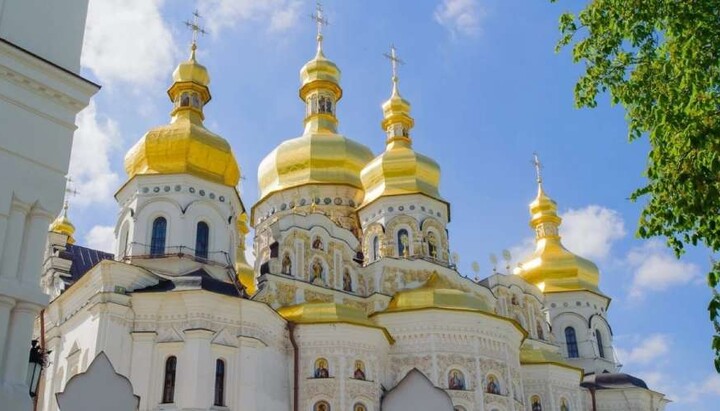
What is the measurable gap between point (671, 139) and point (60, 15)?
25.2 feet

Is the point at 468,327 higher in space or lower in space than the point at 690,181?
higher

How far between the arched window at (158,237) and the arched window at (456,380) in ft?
31.9

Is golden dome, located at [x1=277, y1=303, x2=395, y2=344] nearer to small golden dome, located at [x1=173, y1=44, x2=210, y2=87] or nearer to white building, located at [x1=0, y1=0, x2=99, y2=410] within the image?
small golden dome, located at [x1=173, y1=44, x2=210, y2=87]

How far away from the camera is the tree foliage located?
896cm

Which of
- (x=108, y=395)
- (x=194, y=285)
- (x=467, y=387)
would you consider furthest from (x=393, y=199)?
(x=108, y=395)

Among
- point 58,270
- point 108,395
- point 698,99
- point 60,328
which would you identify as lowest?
point 108,395

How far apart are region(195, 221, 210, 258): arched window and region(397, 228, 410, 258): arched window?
7.70 meters

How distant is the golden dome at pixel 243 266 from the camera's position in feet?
111

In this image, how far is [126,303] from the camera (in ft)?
67.8

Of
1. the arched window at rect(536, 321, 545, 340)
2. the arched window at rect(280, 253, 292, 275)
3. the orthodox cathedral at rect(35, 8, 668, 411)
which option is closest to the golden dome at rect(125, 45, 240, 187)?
the orthodox cathedral at rect(35, 8, 668, 411)

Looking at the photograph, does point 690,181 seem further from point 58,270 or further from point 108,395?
point 58,270

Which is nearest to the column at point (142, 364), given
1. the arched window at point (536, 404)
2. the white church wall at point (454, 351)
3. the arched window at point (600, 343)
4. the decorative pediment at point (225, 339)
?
the decorative pediment at point (225, 339)

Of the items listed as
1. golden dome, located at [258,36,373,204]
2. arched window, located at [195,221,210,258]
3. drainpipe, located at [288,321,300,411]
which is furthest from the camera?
golden dome, located at [258,36,373,204]

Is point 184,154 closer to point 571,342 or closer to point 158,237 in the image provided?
point 158,237
